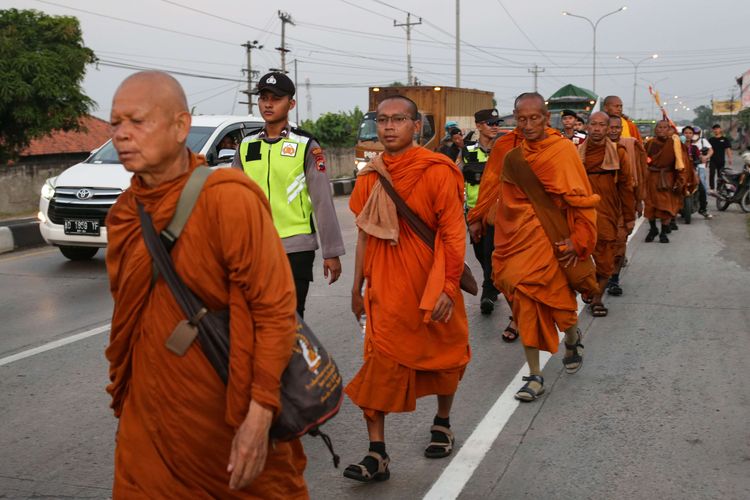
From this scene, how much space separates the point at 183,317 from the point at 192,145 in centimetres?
923

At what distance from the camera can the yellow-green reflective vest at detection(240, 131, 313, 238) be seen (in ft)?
16.8

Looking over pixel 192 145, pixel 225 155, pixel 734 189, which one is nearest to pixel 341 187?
pixel 734 189

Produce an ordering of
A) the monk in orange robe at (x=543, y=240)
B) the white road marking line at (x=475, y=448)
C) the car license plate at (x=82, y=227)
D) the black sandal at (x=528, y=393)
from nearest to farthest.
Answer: the white road marking line at (x=475, y=448), the black sandal at (x=528, y=393), the monk in orange robe at (x=543, y=240), the car license plate at (x=82, y=227)

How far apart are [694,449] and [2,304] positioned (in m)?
6.73

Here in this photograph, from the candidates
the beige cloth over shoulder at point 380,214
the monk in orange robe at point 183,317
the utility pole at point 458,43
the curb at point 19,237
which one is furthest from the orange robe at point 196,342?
the utility pole at point 458,43

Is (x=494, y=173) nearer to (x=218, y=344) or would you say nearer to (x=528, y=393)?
(x=528, y=393)

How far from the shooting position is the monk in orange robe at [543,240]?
587 cm

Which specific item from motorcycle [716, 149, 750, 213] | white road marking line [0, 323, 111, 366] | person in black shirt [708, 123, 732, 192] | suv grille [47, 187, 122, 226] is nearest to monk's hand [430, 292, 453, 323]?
white road marking line [0, 323, 111, 366]

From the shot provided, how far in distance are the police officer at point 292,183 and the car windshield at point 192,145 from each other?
6147mm

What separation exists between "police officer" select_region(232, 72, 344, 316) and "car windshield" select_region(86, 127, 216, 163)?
20.2ft

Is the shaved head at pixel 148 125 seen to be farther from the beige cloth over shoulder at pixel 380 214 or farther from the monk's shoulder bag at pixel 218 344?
the beige cloth over shoulder at pixel 380 214

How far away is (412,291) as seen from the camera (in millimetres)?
4566

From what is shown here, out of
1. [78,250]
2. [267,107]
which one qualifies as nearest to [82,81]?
[78,250]

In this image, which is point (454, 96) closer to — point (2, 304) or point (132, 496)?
point (2, 304)
